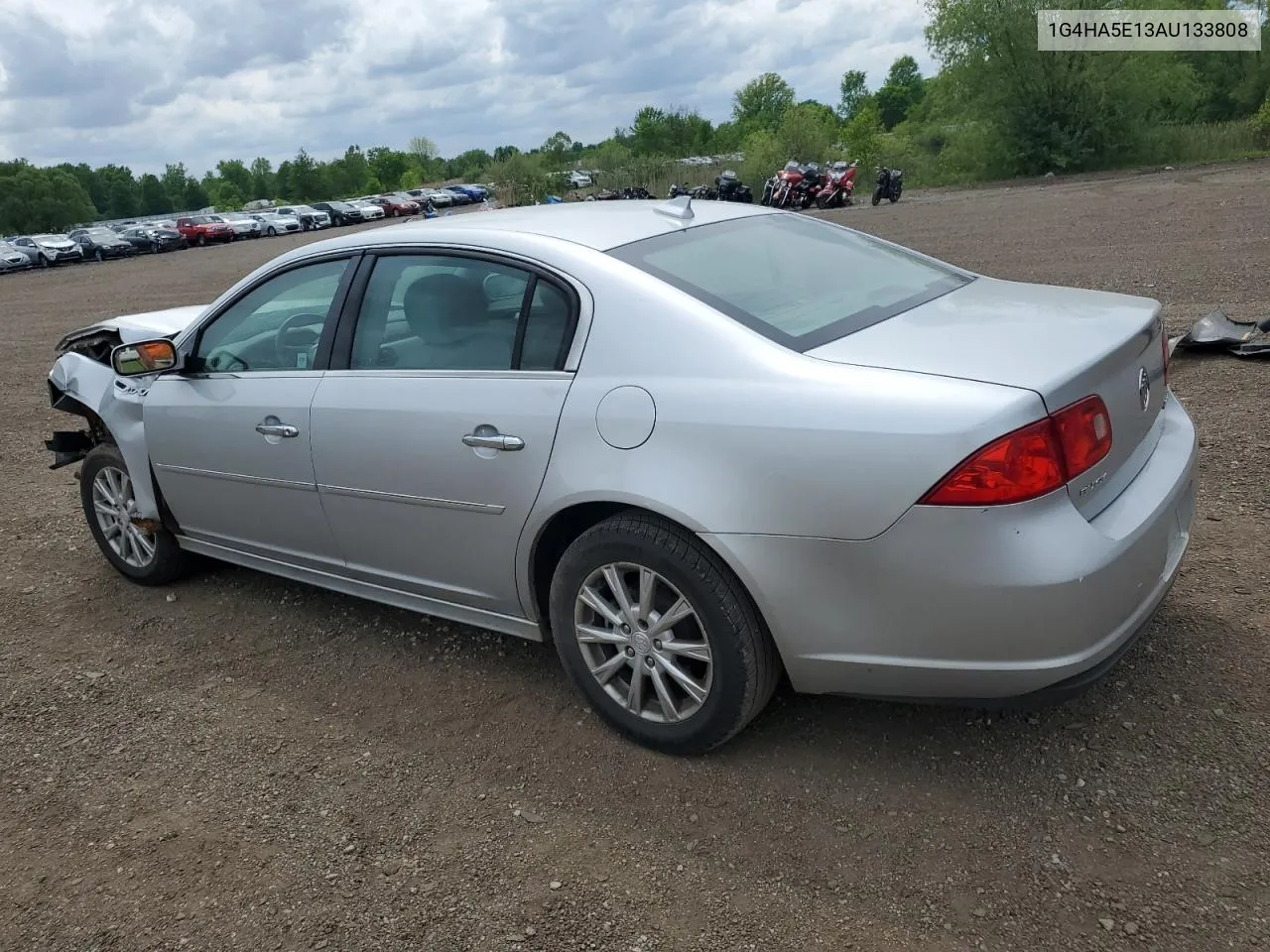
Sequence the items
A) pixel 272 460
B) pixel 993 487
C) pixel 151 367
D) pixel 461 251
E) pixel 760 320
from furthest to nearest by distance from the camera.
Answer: pixel 151 367 < pixel 272 460 < pixel 461 251 < pixel 760 320 < pixel 993 487

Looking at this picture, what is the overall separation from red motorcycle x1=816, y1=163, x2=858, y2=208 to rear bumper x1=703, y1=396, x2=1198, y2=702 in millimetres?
30050

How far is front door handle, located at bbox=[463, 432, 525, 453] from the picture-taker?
3061 millimetres

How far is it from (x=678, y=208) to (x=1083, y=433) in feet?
5.71

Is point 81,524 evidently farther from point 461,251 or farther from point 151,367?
point 461,251

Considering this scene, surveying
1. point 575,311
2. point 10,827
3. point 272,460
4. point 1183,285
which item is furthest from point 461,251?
point 1183,285

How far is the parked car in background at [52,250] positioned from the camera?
131 ft

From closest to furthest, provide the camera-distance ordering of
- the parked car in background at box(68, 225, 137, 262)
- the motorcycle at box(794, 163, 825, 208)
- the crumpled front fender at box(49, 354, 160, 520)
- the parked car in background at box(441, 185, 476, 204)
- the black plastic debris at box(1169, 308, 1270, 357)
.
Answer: the crumpled front fender at box(49, 354, 160, 520)
the black plastic debris at box(1169, 308, 1270, 357)
the motorcycle at box(794, 163, 825, 208)
the parked car in background at box(68, 225, 137, 262)
the parked car in background at box(441, 185, 476, 204)

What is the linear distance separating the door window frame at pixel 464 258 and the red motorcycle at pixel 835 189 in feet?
96.2

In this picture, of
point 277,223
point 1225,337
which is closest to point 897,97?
point 277,223

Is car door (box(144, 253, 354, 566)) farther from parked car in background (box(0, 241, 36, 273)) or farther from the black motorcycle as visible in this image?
parked car in background (box(0, 241, 36, 273))

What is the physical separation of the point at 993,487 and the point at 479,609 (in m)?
1.79

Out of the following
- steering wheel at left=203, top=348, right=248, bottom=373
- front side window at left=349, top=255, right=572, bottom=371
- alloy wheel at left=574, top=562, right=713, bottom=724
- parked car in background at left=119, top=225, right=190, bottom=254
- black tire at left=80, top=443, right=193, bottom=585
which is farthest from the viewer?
parked car in background at left=119, top=225, right=190, bottom=254

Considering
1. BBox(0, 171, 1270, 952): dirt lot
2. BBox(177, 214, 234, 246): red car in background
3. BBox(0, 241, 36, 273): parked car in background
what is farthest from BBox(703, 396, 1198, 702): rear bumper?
BBox(177, 214, 234, 246): red car in background

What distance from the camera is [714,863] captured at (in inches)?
104
